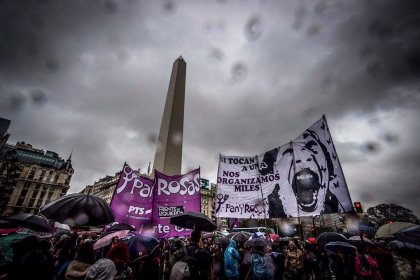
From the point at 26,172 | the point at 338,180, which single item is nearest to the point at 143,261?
the point at 338,180

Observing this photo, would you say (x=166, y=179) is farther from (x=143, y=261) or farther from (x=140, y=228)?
(x=143, y=261)

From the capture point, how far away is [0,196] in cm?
3753

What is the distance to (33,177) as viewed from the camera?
203 ft

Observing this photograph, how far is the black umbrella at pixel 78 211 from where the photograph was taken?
3.92 meters

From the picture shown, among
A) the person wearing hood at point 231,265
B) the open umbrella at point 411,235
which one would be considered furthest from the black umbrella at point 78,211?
the open umbrella at point 411,235

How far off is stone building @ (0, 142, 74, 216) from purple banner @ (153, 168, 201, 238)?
224 feet

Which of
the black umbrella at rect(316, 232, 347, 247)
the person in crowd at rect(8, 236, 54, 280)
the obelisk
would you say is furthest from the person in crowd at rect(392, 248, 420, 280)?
the obelisk

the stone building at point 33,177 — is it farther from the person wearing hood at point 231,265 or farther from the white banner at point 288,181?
the person wearing hood at point 231,265

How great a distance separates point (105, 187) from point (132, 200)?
97.9 metres

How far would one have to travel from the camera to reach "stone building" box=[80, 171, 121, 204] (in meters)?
87.2

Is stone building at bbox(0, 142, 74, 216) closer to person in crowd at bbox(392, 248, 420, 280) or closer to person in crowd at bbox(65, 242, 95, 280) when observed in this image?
person in crowd at bbox(65, 242, 95, 280)

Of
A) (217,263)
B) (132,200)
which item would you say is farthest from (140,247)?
(217,263)

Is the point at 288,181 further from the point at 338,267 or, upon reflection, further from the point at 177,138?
the point at 177,138

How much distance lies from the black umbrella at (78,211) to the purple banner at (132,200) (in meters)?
2.37
